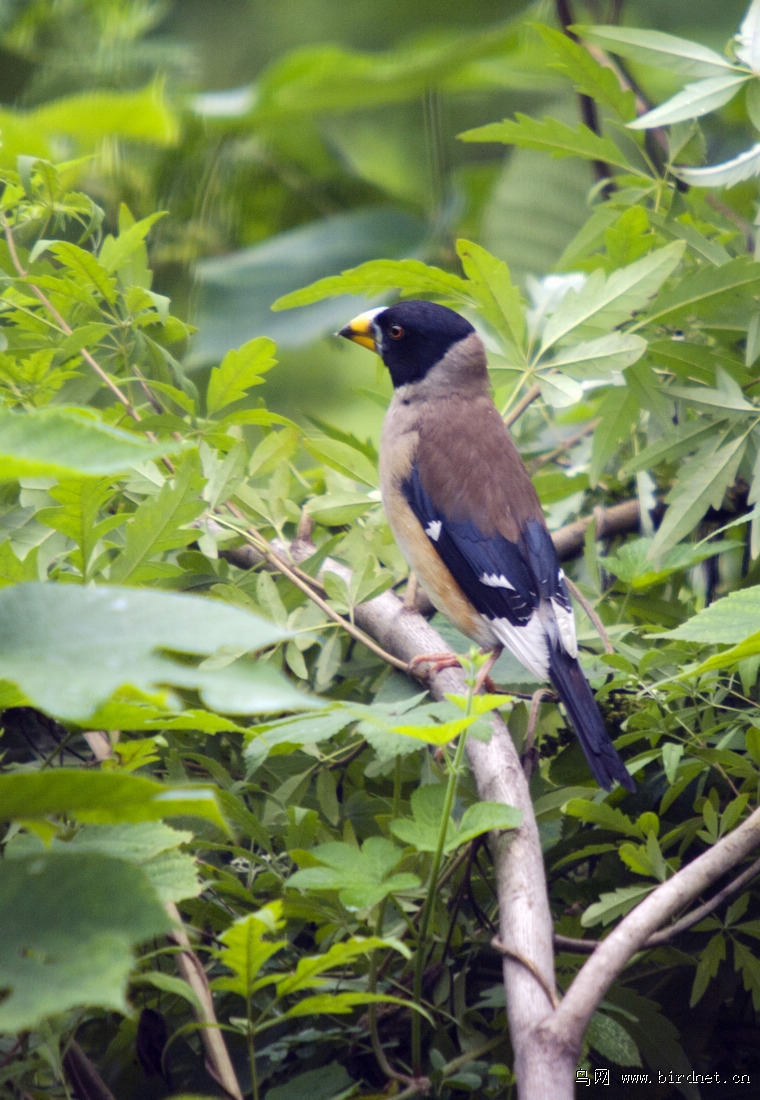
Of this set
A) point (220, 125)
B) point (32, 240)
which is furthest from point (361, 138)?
point (32, 240)

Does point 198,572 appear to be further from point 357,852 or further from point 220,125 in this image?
point 220,125

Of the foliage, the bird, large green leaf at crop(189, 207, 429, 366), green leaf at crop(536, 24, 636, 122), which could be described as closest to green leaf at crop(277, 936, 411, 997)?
the foliage

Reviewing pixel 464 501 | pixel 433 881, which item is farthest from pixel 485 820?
pixel 464 501

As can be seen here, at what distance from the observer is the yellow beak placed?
1.83 m

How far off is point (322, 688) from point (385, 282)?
49 centimetres

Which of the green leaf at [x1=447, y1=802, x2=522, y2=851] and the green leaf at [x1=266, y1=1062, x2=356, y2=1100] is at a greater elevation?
the green leaf at [x1=447, y1=802, x2=522, y2=851]

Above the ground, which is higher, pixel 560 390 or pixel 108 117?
pixel 108 117

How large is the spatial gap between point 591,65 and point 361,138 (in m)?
2.30

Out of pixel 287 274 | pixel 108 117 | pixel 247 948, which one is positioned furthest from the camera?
pixel 287 274

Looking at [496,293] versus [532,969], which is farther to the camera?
[496,293]

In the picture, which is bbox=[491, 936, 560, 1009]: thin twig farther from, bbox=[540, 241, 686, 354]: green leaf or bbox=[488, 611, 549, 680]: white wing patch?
bbox=[540, 241, 686, 354]: green leaf

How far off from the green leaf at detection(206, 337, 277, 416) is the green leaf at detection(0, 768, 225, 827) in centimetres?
62

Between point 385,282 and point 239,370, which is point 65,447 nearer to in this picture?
point 239,370

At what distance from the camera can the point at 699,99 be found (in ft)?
3.78
